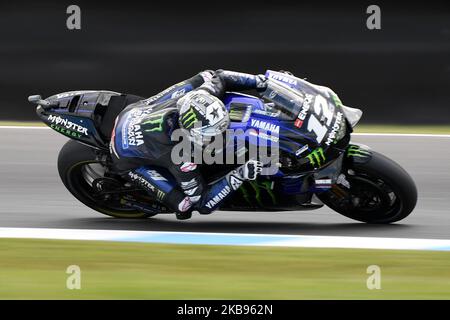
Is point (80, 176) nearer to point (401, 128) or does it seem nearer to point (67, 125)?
point (67, 125)

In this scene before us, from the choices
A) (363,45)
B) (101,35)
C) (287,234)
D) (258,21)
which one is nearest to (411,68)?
(363,45)

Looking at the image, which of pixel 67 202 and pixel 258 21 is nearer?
pixel 67 202

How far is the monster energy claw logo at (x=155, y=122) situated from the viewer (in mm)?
6907

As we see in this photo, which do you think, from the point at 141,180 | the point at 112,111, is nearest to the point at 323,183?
the point at 141,180

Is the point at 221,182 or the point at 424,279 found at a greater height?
the point at 221,182

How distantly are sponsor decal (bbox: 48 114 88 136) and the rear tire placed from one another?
18 centimetres

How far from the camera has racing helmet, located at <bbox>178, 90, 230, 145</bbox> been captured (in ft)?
20.9

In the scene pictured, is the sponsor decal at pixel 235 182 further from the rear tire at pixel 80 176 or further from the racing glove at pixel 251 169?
the rear tire at pixel 80 176

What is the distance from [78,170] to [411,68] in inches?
214

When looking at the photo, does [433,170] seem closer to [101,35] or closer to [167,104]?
[167,104]

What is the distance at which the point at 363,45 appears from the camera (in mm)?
11672

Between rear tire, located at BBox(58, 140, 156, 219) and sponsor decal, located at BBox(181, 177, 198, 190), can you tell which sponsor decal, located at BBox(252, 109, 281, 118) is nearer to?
sponsor decal, located at BBox(181, 177, 198, 190)

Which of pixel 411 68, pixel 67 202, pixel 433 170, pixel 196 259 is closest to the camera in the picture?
pixel 196 259

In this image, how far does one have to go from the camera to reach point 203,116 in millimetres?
6383
